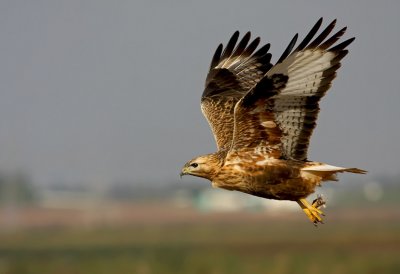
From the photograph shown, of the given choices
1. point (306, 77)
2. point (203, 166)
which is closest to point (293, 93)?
point (306, 77)

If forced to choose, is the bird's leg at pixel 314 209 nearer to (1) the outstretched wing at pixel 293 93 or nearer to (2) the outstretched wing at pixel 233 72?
(1) the outstretched wing at pixel 293 93

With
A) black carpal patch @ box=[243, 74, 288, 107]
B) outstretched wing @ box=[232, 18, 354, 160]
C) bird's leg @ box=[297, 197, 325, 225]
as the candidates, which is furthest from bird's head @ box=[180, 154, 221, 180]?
bird's leg @ box=[297, 197, 325, 225]

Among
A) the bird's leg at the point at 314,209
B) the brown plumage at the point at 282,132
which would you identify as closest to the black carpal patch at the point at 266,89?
the brown plumage at the point at 282,132

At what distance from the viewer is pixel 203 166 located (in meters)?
13.0

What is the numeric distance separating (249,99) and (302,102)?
64cm

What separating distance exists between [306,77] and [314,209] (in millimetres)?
1681

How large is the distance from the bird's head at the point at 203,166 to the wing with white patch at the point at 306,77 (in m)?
0.92

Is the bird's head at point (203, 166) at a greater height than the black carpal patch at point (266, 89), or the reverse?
the black carpal patch at point (266, 89)

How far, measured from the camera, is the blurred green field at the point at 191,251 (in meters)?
34.2

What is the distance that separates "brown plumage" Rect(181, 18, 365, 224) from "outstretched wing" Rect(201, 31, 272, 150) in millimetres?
1640

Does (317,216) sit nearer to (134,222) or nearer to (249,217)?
(134,222)

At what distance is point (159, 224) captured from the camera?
3401 inches

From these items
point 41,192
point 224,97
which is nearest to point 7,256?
point 224,97

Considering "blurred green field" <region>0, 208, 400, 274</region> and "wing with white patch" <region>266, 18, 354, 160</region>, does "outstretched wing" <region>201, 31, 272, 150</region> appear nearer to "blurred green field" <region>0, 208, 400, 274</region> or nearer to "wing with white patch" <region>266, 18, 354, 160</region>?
"wing with white patch" <region>266, 18, 354, 160</region>
